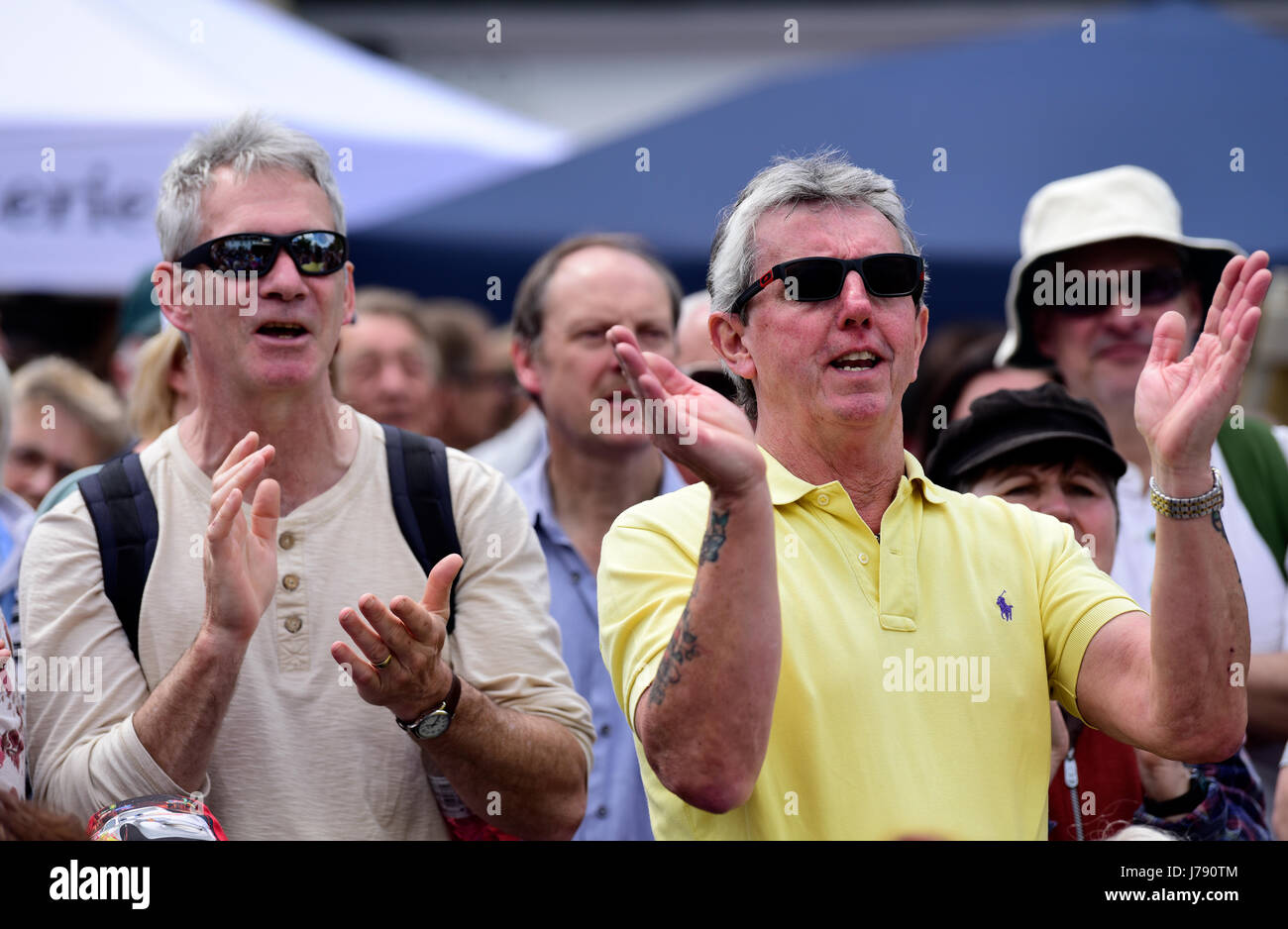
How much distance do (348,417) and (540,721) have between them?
0.66 metres

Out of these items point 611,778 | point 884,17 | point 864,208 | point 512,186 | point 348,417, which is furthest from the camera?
point 884,17

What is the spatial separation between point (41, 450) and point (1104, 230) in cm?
306

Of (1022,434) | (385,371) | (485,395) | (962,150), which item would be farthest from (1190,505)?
(485,395)

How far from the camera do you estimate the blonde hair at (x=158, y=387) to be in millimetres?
3328

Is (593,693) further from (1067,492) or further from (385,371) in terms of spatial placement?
(385,371)

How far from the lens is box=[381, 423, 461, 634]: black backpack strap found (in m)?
2.60

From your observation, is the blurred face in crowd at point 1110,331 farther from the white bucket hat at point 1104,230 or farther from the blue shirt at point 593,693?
the blue shirt at point 593,693

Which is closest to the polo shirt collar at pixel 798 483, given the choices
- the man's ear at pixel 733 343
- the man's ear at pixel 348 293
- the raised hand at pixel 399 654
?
the man's ear at pixel 733 343

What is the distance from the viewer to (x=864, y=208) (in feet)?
7.66

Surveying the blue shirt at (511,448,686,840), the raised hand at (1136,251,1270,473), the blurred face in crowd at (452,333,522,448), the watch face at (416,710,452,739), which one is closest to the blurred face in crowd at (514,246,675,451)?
the blue shirt at (511,448,686,840)

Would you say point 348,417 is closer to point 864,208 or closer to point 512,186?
point 864,208

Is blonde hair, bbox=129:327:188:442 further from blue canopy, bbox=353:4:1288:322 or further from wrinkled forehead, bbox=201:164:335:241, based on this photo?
blue canopy, bbox=353:4:1288:322

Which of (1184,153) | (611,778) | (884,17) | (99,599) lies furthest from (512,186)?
(884,17)

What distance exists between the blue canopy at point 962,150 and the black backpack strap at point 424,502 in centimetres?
321
